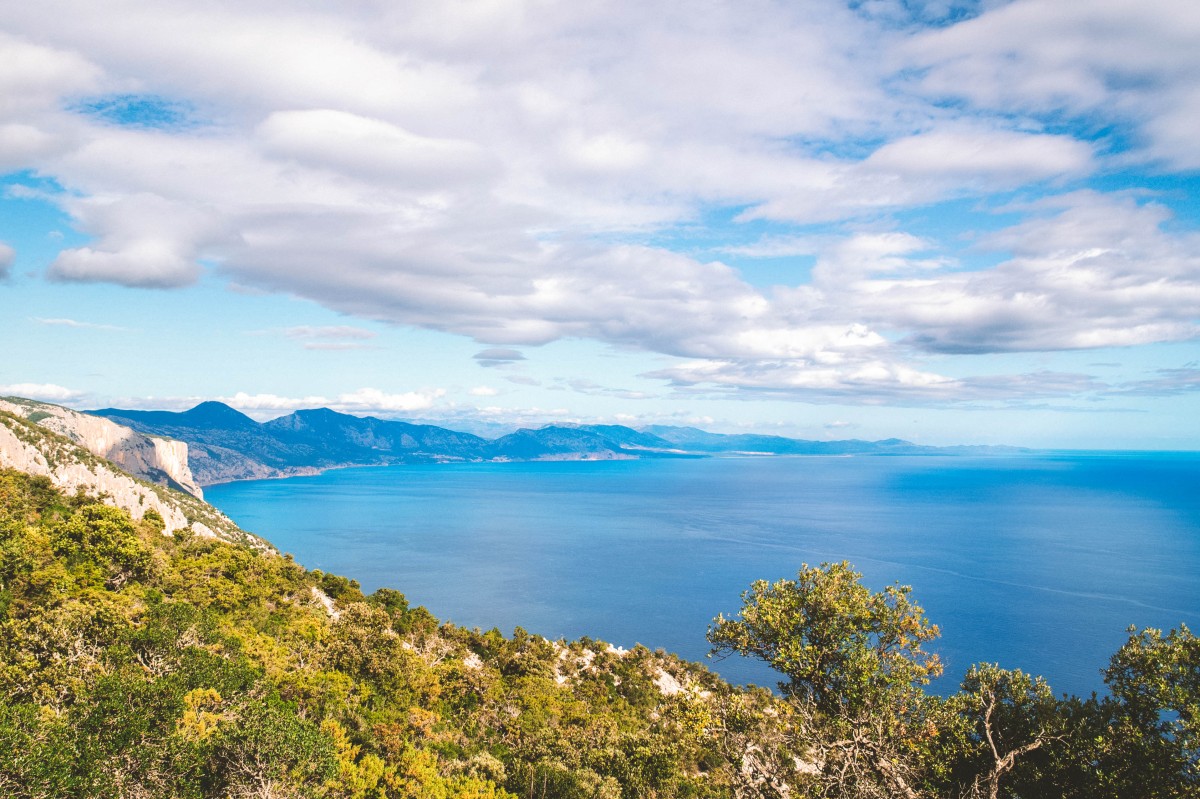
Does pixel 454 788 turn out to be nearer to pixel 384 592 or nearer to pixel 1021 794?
pixel 1021 794

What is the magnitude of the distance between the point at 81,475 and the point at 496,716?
96.9m

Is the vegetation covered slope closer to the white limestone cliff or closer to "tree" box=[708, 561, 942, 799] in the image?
"tree" box=[708, 561, 942, 799]

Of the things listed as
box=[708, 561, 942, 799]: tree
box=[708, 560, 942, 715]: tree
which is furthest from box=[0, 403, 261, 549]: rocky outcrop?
box=[708, 561, 942, 799]: tree

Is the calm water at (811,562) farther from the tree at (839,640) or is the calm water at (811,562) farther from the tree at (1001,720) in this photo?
the tree at (839,640)

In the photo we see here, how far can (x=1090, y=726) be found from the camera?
1931 cm

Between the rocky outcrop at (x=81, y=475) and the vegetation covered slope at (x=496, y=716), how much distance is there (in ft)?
174

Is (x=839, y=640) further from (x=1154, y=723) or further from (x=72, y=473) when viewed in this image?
(x=72, y=473)

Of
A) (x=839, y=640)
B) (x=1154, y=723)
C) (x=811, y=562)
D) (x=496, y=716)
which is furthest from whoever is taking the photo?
(x=811, y=562)

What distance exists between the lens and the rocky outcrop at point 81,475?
284 ft

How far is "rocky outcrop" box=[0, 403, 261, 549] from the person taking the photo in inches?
3406

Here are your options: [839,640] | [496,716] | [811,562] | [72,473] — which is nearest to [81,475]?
[72,473]

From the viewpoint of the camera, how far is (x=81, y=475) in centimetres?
10069

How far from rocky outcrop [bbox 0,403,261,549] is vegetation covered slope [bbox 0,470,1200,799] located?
174 ft

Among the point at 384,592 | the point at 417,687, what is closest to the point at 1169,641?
the point at 417,687
